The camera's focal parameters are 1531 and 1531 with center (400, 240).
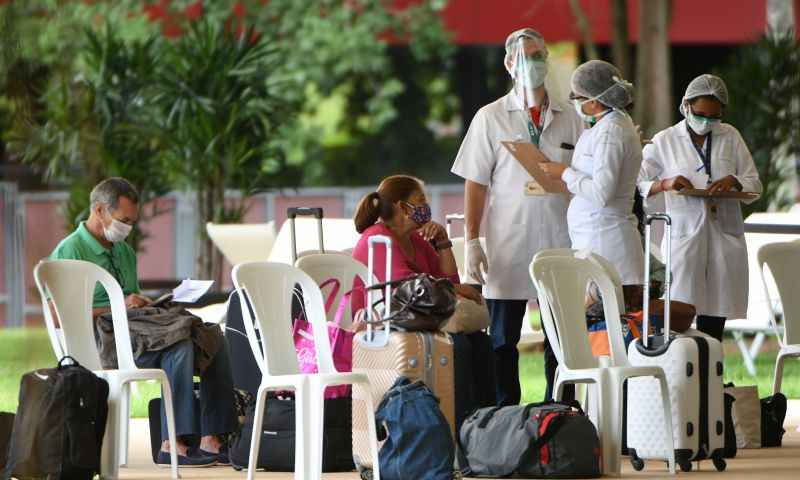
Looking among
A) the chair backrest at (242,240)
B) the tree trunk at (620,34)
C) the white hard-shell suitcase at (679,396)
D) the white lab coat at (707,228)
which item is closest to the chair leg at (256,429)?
the white hard-shell suitcase at (679,396)

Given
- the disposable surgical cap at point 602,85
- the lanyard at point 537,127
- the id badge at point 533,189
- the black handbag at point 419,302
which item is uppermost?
the disposable surgical cap at point 602,85

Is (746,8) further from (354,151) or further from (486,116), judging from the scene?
(486,116)

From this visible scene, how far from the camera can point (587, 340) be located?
18.6ft

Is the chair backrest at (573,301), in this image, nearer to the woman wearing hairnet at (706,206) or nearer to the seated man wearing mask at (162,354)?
the woman wearing hairnet at (706,206)

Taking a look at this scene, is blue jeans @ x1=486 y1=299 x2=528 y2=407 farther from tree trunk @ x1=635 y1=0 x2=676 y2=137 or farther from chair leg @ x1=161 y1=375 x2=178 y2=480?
tree trunk @ x1=635 y1=0 x2=676 y2=137

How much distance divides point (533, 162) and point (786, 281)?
1.54 meters

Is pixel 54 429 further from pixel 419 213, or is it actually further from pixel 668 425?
pixel 668 425

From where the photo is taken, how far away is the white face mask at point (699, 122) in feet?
21.0

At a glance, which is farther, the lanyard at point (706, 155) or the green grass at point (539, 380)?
the lanyard at point (706, 155)

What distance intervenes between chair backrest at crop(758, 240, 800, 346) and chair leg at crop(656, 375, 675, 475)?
1412mm

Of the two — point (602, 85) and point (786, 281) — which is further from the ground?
point (602, 85)

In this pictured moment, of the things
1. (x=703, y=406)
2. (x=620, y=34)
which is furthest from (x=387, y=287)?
(x=620, y=34)

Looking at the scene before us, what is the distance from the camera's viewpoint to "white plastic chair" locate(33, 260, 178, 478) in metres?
5.28

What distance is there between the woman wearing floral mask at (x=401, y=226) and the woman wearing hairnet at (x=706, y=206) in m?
1.06
